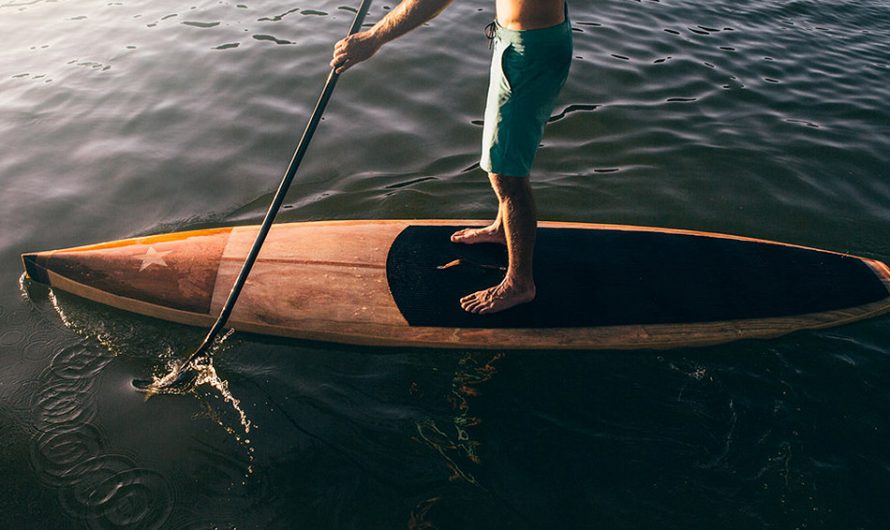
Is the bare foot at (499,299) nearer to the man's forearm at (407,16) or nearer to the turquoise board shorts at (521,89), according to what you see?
the turquoise board shorts at (521,89)

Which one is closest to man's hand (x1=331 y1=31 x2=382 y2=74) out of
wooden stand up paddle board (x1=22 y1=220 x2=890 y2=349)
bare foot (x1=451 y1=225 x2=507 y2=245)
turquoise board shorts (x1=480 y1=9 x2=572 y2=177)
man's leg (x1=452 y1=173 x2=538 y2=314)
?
turquoise board shorts (x1=480 y1=9 x2=572 y2=177)

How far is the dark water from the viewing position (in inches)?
96.7

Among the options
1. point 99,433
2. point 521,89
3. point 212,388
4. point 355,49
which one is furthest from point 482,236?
point 99,433

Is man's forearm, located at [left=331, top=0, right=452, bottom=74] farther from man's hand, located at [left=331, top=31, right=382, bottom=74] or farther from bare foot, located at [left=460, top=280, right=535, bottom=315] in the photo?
bare foot, located at [left=460, top=280, right=535, bottom=315]

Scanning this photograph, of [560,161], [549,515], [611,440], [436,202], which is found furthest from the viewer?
[560,161]

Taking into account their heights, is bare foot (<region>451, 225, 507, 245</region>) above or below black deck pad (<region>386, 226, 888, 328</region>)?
above

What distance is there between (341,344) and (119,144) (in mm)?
3584

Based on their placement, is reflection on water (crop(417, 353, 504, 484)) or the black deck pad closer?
reflection on water (crop(417, 353, 504, 484))

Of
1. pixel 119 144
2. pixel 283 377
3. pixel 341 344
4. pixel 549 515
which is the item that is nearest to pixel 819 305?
pixel 549 515

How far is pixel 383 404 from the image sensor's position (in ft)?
9.36

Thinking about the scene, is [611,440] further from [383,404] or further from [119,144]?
[119,144]

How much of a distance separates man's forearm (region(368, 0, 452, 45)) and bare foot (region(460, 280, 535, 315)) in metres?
1.47

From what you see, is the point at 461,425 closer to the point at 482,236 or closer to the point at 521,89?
the point at 482,236

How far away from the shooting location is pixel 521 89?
100 inches
